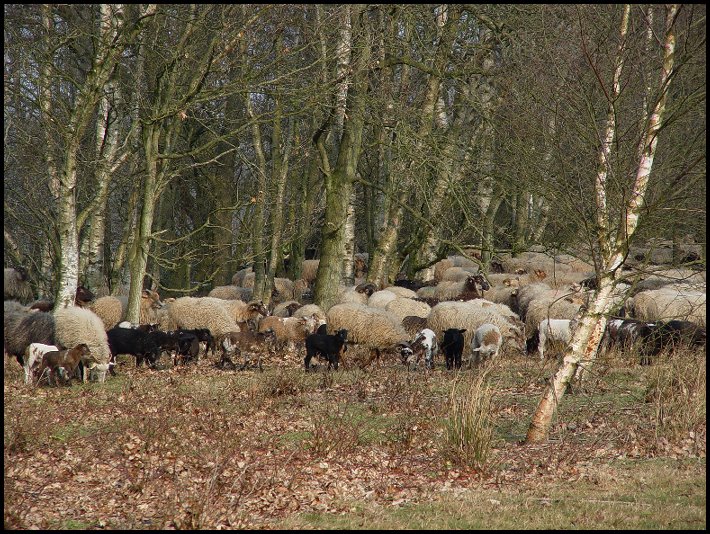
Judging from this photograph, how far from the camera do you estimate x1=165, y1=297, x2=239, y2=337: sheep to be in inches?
758

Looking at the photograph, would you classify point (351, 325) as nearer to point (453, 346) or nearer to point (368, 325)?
point (368, 325)

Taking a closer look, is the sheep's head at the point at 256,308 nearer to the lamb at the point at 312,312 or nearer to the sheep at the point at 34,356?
the lamb at the point at 312,312

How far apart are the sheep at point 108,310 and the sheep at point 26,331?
429 cm

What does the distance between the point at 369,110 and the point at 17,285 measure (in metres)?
12.1

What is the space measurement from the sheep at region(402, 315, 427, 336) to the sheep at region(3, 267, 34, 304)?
12.5m

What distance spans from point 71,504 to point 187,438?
7.49 feet

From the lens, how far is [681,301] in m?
19.6

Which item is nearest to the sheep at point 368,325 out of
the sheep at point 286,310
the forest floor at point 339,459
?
the sheep at point 286,310

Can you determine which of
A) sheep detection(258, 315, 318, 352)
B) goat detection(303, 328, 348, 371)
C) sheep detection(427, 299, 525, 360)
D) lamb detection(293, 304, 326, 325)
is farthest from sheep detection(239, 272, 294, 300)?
goat detection(303, 328, 348, 371)

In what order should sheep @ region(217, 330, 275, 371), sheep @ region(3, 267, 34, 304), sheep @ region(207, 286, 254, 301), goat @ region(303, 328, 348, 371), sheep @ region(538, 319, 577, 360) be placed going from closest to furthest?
goat @ region(303, 328, 348, 371) < sheep @ region(217, 330, 275, 371) < sheep @ region(538, 319, 577, 360) < sheep @ region(3, 267, 34, 304) < sheep @ region(207, 286, 254, 301)

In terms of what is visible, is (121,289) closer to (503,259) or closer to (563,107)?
(503,259)

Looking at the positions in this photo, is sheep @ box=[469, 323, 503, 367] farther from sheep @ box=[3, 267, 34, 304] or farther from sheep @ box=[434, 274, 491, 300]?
sheep @ box=[3, 267, 34, 304]

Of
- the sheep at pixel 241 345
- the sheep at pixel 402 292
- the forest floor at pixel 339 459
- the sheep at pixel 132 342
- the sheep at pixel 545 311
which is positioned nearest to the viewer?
the forest floor at pixel 339 459

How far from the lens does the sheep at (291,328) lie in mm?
19328
